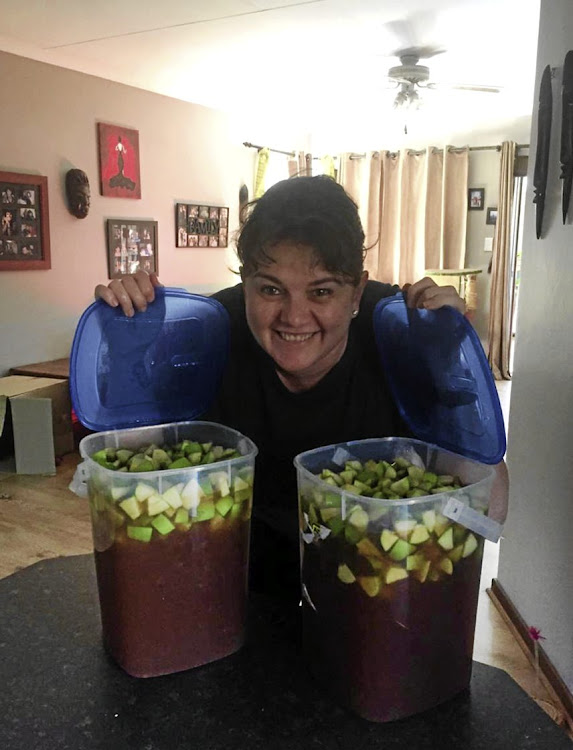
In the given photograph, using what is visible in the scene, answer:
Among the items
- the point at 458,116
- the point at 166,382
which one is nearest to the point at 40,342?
the point at 166,382

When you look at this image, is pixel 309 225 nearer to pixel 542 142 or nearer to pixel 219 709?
pixel 219 709

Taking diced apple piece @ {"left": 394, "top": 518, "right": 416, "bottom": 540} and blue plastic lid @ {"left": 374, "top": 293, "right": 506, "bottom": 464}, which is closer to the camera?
diced apple piece @ {"left": 394, "top": 518, "right": 416, "bottom": 540}

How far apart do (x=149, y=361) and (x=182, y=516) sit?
304 mm

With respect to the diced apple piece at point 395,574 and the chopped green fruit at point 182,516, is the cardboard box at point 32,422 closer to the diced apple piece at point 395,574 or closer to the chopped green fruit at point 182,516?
the chopped green fruit at point 182,516

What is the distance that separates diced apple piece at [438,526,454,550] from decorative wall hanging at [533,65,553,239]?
160 centimetres

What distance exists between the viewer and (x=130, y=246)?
15.6 feet

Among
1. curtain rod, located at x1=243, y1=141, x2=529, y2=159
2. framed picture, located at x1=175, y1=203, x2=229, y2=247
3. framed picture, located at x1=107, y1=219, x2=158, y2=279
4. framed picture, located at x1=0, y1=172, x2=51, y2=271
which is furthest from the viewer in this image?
curtain rod, located at x1=243, y1=141, x2=529, y2=159

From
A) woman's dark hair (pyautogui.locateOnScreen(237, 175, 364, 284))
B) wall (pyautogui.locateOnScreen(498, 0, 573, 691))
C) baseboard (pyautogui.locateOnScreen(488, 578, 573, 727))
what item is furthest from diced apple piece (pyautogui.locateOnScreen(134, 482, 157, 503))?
baseboard (pyautogui.locateOnScreen(488, 578, 573, 727))

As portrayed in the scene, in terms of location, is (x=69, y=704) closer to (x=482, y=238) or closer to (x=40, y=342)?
(x=40, y=342)

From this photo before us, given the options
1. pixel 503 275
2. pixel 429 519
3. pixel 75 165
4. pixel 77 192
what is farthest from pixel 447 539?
pixel 503 275

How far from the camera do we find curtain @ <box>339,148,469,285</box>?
625cm

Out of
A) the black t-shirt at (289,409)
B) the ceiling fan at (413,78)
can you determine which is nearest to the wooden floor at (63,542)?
the black t-shirt at (289,409)

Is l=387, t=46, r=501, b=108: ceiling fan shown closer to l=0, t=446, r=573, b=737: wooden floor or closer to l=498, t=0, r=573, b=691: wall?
l=498, t=0, r=573, b=691: wall

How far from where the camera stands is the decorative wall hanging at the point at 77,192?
416 centimetres
